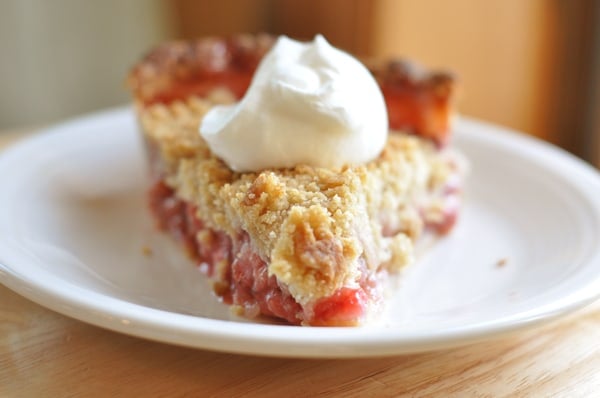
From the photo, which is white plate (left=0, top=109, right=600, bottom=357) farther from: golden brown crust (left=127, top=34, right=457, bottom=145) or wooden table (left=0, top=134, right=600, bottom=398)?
golden brown crust (left=127, top=34, right=457, bottom=145)

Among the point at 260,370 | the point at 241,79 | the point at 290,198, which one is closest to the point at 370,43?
the point at 241,79

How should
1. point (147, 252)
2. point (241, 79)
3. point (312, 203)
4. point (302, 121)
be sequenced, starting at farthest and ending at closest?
point (241, 79), point (147, 252), point (302, 121), point (312, 203)

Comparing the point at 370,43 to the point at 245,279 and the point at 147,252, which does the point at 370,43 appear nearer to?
the point at 147,252

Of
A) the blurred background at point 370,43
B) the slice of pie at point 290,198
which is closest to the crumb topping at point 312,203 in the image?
the slice of pie at point 290,198

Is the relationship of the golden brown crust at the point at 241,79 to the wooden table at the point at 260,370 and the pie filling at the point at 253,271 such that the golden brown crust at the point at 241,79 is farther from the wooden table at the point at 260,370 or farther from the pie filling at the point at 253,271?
the wooden table at the point at 260,370

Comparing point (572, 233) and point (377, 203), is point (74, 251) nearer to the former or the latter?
point (377, 203)

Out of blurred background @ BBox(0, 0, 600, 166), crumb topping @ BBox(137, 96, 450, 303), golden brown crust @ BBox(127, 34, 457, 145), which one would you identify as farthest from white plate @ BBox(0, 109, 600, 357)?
blurred background @ BBox(0, 0, 600, 166)
